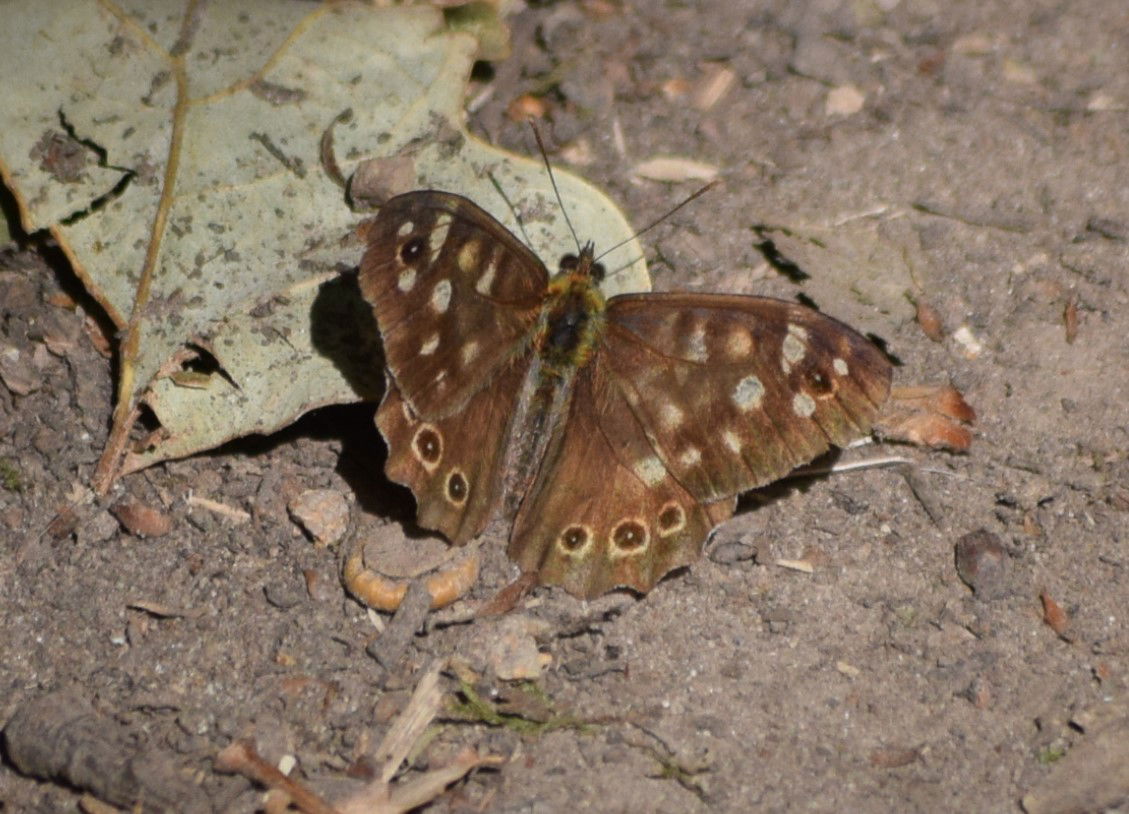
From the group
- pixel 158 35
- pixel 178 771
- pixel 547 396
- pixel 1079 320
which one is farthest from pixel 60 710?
pixel 1079 320

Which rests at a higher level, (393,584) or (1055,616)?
(393,584)

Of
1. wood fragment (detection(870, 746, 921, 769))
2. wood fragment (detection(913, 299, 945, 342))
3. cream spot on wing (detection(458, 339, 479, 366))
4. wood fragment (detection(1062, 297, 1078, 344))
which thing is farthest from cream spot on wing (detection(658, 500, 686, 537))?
wood fragment (detection(1062, 297, 1078, 344))

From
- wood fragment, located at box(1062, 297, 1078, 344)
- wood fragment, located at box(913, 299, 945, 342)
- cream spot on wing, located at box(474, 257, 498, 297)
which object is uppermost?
cream spot on wing, located at box(474, 257, 498, 297)

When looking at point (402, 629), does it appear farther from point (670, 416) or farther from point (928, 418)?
point (928, 418)

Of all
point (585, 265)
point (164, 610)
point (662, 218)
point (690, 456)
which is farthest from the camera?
point (662, 218)

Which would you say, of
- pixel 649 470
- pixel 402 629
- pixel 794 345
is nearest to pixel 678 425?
pixel 649 470

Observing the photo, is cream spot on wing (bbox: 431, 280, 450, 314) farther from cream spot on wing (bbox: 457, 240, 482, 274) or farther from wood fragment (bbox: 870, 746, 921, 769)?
wood fragment (bbox: 870, 746, 921, 769)

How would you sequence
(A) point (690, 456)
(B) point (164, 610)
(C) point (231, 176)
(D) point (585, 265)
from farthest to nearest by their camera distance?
(C) point (231, 176), (D) point (585, 265), (B) point (164, 610), (A) point (690, 456)
